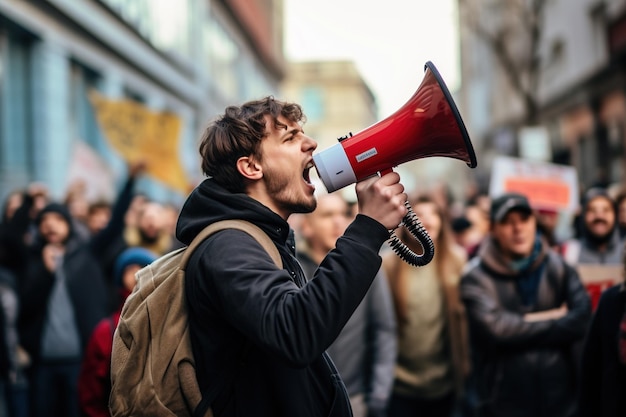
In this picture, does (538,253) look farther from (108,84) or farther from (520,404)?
(108,84)

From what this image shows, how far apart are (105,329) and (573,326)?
2.26m

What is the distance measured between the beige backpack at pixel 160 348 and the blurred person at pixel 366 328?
2431mm

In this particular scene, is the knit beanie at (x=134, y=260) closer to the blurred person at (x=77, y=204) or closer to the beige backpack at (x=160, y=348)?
the beige backpack at (x=160, y=348)

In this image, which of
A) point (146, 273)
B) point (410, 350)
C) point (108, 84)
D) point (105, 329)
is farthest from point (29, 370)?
point (108, 84)

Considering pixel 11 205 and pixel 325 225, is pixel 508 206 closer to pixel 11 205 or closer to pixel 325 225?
pixel 325 225

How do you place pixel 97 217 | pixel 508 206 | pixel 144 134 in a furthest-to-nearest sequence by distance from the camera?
pixel 144 134, pixel 97 217, pixel 508 206

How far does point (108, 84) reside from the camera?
59.3 feet

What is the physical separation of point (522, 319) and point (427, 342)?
1140 millimetres

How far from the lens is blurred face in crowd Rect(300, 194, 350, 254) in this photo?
480cm

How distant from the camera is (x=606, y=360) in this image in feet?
11.3

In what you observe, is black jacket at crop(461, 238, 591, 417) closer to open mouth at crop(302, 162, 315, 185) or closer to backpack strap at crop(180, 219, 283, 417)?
open mouth at crop(302, 162, 315, 185)

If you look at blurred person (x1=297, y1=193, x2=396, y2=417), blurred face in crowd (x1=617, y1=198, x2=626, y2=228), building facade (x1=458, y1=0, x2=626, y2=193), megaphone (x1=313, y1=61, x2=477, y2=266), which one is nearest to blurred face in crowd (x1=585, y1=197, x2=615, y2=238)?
blurred face in crowd (x1=617, y1=198, x2=626, y2=228)

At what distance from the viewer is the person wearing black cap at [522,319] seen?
420 cm

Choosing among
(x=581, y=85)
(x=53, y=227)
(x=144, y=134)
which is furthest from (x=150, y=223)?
(x=581, y=85)
